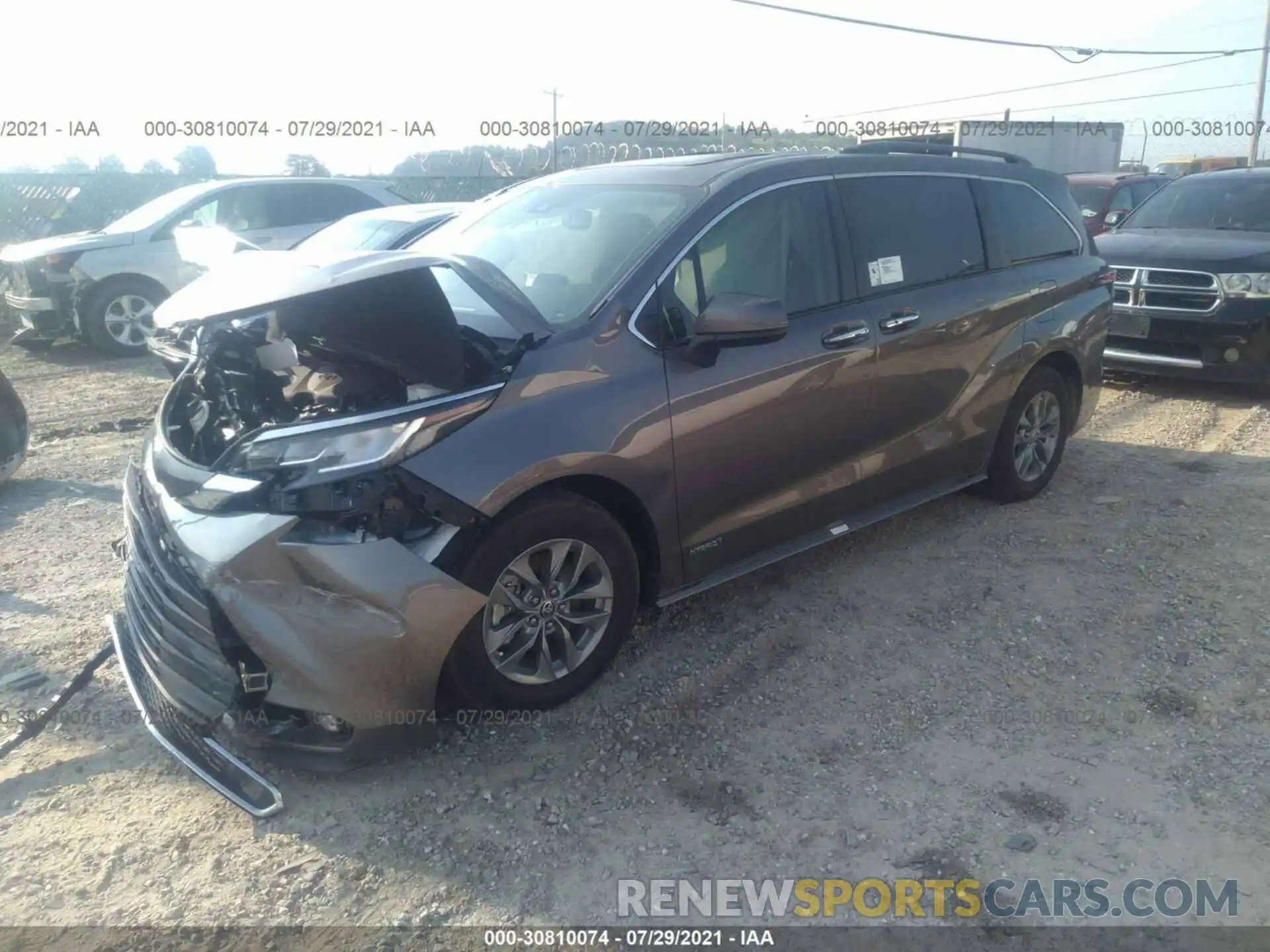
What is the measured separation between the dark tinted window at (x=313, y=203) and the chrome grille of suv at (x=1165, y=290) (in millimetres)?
7961

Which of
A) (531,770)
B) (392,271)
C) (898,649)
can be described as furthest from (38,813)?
(898,649)

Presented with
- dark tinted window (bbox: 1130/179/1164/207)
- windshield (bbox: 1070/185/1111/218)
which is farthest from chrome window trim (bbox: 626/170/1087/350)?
dark tinted window (bbox: 1130/179/1164/207)

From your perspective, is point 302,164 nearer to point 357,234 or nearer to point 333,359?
point 357,234

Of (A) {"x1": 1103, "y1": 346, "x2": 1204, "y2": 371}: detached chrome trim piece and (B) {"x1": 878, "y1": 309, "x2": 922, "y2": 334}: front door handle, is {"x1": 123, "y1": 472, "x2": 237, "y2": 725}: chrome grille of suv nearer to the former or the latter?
(B) {"x1": 878, "y1": 309, "x2": 922, "y2": 334}: front door handle

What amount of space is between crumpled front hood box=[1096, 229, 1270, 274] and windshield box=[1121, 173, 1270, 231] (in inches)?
6.8

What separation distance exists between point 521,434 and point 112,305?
8863mm

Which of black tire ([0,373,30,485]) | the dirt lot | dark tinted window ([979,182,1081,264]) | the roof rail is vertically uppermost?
the roof rail

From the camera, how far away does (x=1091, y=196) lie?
46.3 ft

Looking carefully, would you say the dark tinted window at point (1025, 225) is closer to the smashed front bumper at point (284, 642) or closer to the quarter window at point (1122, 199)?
the smashed front bumper at point (284, 642)

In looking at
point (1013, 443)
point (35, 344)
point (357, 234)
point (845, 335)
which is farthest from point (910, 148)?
point (35, 344)

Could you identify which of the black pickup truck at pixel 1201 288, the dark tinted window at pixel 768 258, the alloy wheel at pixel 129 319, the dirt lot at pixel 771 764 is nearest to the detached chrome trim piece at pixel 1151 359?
the black pickup truck at pixel 1201 288

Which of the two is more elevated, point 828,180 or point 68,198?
point 828,180

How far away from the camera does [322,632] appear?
2.83 meters

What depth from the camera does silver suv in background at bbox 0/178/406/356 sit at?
1005 cm
